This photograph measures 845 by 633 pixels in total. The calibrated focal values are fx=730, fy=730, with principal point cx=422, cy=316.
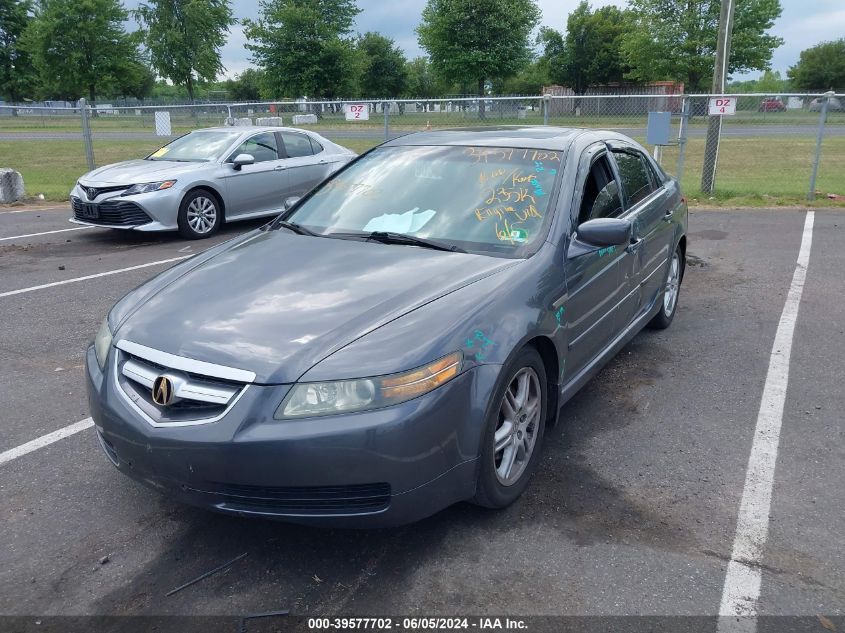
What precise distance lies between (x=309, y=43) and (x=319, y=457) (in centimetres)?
5156

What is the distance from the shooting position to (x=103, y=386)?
297cm

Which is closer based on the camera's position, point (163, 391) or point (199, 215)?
point (163, 391)

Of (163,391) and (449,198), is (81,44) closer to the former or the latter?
(449,198)

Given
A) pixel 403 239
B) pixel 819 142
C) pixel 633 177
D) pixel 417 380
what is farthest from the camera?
pixel 819 142

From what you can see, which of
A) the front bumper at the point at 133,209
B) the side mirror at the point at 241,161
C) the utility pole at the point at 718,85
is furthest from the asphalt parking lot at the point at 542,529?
the utility pole at the point at 718,85

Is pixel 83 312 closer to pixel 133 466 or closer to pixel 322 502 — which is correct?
pixel 133 466

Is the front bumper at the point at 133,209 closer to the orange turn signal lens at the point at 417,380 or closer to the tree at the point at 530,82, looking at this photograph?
the orange turn signal lens at the point at 417,380

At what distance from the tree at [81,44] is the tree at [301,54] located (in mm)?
10785

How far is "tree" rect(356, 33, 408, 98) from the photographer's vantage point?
2712 inches

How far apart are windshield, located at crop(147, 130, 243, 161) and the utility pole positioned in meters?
8.34

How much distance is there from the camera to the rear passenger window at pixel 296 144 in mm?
11047

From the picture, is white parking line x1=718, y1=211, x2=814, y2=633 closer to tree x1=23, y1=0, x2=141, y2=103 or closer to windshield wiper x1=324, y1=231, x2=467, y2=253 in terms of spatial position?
windshield wiper x1=324, y1=231, x2=467, y2=253

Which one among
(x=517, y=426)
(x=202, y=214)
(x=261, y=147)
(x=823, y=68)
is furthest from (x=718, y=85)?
(x=823, y=68)

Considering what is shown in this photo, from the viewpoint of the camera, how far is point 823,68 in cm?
6781
